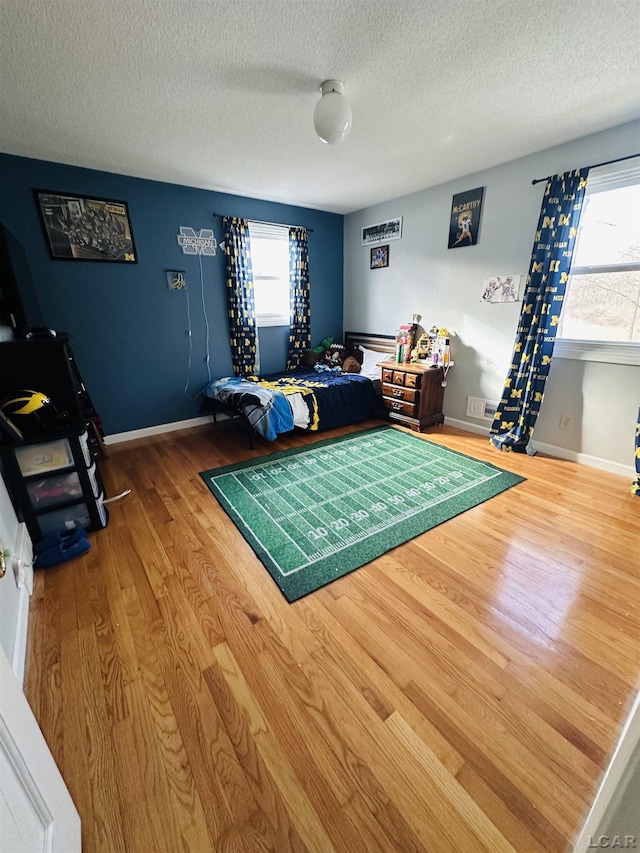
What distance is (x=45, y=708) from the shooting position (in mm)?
1162

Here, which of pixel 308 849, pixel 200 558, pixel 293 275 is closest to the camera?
pixel 308 849

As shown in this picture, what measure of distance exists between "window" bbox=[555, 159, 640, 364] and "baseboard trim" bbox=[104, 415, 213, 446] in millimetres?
3583

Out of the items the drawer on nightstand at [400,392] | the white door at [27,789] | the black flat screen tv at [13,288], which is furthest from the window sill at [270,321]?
the white door at [27,789]

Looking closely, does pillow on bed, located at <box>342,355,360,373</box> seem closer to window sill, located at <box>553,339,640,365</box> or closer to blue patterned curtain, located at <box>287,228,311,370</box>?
blue patterned curtain, located at <box>287,228,311,370</box>

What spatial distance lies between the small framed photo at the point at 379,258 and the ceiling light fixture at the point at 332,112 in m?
2.32

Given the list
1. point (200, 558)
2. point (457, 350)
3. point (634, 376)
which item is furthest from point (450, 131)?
point (200, 558)

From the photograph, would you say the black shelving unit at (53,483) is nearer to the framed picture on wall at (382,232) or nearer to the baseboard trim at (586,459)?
the baseboard trim at (586,459)

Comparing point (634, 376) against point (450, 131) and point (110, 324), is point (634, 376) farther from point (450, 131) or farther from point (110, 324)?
point (110, 324)

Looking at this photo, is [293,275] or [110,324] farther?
[293,275]

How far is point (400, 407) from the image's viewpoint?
12.1ft

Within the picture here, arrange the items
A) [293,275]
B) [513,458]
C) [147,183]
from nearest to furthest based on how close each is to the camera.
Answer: [513,458] < [147,183] < [293,275]

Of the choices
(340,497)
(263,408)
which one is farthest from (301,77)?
(340,497)

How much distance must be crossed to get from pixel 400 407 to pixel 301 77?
2.67 meters

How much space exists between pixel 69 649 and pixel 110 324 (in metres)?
2.81
